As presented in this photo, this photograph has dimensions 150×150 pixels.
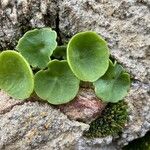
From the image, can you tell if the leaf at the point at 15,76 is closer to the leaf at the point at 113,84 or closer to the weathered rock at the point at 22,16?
the weathered rock at the point at 22,16

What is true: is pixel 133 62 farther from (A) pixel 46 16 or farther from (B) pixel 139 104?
(A) pixel 46 16

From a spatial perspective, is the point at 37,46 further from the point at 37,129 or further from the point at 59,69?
the point at 37,129

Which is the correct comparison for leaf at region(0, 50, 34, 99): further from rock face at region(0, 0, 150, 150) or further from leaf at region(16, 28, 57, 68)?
rock face at region(0, 0, 150, 150)

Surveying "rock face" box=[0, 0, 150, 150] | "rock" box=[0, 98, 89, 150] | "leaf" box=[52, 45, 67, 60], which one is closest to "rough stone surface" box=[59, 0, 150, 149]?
"rock face" box=[0, 0, 150, 150]

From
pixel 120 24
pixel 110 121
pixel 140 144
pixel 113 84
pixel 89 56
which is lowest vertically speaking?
pixel 140 144

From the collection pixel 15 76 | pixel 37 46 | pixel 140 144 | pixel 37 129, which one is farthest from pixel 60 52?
pixel 140 144

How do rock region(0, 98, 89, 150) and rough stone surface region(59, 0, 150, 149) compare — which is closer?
rock region(0, 98, 89, 150)

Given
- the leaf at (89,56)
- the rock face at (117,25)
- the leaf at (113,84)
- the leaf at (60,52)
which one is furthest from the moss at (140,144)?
the leaf at (60,52)
